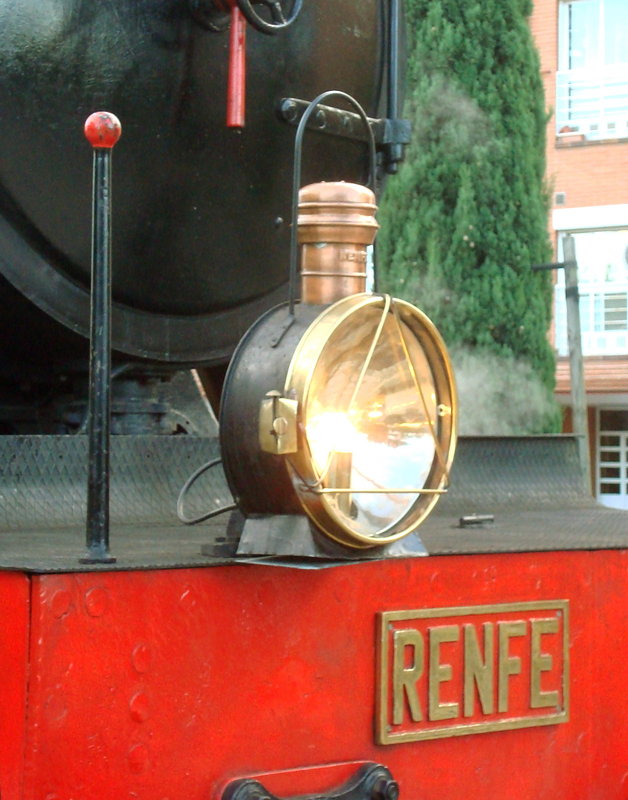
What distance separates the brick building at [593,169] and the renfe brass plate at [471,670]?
13.7m

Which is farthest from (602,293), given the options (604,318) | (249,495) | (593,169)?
(249,495)

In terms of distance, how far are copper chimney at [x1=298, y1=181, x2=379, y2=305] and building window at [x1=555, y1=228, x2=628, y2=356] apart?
46.8 ft

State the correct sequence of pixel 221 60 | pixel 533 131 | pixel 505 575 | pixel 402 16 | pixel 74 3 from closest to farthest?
pixel 505 575
pixel 74 3
pixel 221 60
pixel 402 16
pixel 533 131

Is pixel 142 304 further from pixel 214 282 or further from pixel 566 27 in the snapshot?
pixel 566 27

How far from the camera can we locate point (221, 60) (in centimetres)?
203

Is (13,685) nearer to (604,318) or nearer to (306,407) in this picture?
(306,407)

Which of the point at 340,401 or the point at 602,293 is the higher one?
the point at 602,293

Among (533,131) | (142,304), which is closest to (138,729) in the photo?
(142,304)

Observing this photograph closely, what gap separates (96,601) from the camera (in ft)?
4.30

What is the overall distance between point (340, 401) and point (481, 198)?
6749mm

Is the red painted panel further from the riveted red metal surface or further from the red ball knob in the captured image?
the red ball knob

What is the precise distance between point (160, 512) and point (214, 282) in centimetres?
39

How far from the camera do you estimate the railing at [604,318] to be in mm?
16156

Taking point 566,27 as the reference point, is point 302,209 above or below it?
below
